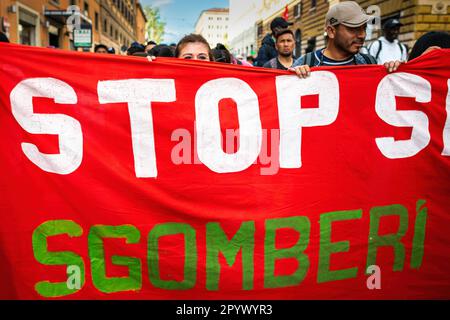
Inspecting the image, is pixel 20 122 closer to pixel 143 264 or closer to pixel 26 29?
pixel 143 264

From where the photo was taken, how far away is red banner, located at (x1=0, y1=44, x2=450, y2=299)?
2.31m

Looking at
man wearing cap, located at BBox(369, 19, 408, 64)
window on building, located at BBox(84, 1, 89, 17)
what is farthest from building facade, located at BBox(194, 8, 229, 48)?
man wearing cap, located at BBox(369, 19, 408, 64)

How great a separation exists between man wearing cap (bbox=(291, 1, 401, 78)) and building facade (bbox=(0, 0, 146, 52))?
946 cm

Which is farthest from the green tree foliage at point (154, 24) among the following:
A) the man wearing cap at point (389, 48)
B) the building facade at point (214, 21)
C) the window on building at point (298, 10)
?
the man wearing cap at point (389, 48)

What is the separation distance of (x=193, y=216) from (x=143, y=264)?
41 cm

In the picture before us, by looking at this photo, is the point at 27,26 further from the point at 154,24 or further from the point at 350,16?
the point at 154,24

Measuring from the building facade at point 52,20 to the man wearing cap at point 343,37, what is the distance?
9459mm

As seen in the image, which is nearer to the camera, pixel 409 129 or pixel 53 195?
pixel 53 195

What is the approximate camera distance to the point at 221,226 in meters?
2.42

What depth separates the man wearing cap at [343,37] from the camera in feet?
9.29

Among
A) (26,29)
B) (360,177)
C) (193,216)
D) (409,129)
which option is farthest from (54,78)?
(26,29)

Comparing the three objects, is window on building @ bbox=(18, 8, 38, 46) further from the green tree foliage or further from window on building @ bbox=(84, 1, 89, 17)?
the green tree foliage

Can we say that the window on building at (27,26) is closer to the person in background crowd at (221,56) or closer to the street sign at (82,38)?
the street sign at (82,38)

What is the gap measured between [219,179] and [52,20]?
22.1m
